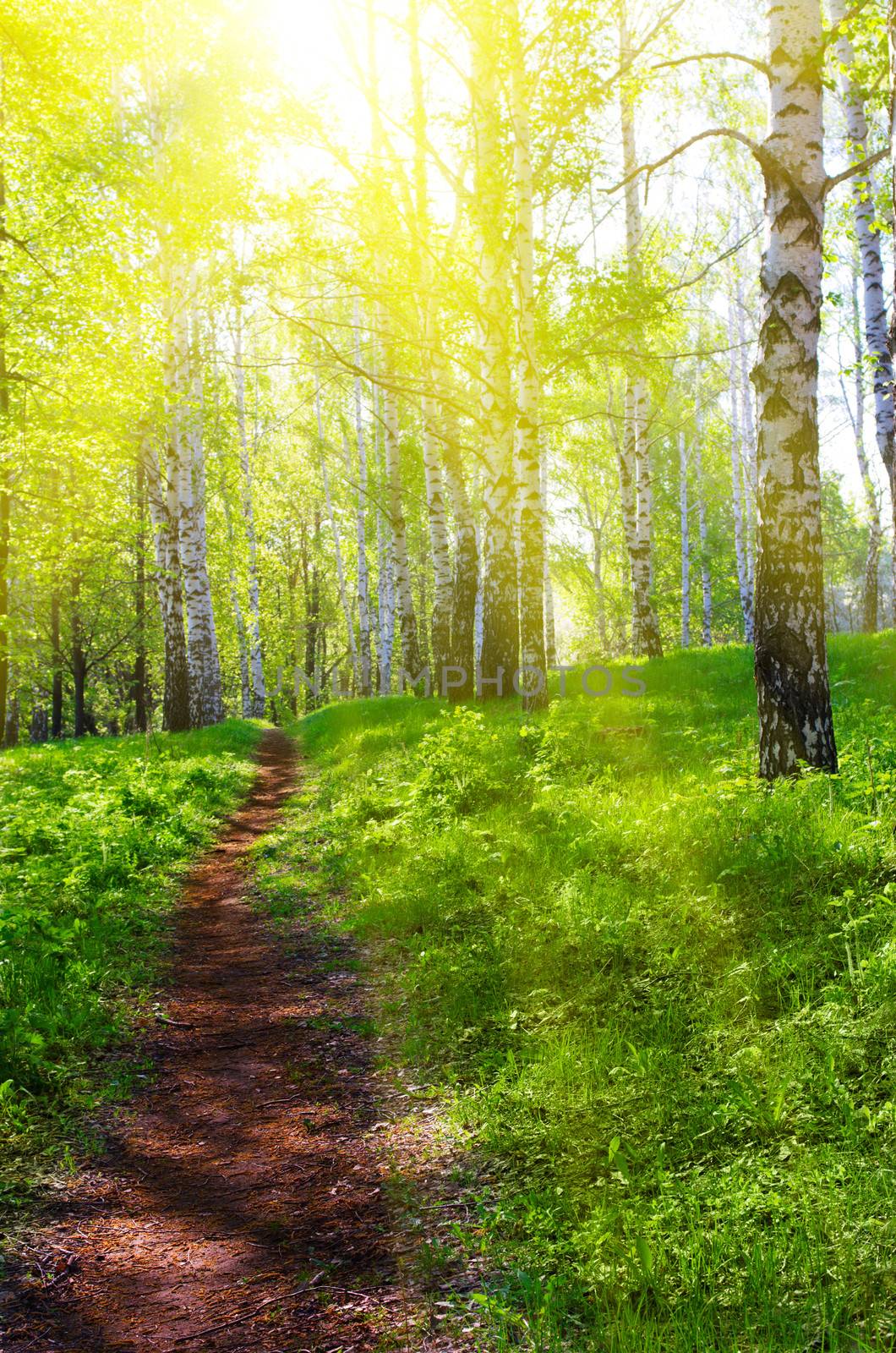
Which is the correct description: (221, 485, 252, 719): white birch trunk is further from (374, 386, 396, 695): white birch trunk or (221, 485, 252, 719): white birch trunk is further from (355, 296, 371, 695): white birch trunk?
(374, 386, 396, 695): white birch trunk

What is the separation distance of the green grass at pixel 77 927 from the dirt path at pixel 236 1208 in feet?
0.91

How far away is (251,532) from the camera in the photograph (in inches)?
1166

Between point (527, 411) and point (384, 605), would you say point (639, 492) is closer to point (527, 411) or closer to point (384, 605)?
point (527, 411)

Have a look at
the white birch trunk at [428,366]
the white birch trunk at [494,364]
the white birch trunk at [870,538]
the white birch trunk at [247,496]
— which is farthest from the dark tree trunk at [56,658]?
the white birch trunk at [870,538]

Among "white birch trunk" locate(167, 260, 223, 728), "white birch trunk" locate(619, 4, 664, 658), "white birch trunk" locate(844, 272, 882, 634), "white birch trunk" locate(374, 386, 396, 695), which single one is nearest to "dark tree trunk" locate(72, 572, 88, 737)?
"white birch trunk" locate(167, 260, 223, 728)

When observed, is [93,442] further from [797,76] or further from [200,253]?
[797,76]

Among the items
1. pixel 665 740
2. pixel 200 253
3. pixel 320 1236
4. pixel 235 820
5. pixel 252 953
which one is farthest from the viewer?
pixel 200 253

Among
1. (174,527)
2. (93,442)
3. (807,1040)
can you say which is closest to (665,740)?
(807,1040)

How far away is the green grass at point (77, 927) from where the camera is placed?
3924mm

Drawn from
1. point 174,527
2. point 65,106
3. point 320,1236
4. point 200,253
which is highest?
point 65,106

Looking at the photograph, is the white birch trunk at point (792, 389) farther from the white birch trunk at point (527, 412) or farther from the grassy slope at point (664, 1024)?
the white birch trunk at point (527, 412)

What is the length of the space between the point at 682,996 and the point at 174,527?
1592cm

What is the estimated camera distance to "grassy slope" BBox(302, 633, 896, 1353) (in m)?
2.51

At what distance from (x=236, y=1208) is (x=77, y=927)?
115 inches
